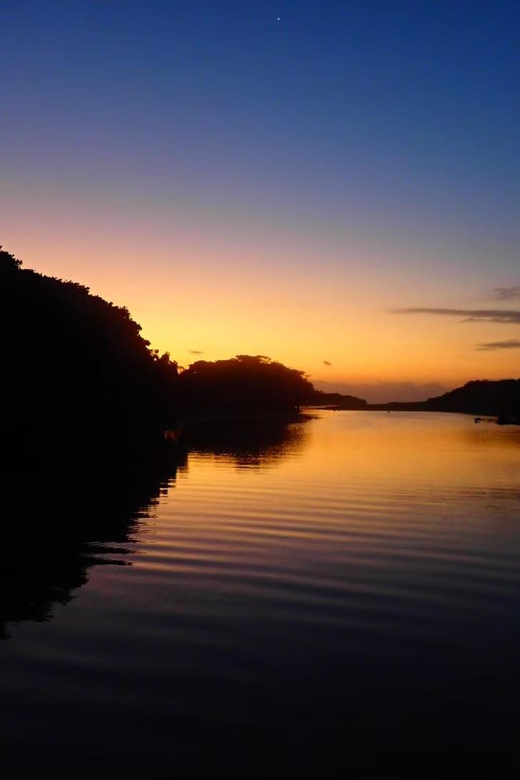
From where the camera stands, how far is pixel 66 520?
2284 cm

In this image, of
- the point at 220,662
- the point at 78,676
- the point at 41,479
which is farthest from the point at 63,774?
the point at 41,479

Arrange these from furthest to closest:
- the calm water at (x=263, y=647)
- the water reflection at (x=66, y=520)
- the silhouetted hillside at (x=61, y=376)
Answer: the silhouetted hillside at (x=61, y=376), the water reflection at (x=66, y=520), the calm water at (x=263, y=647)

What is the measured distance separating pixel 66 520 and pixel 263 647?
41.4ft

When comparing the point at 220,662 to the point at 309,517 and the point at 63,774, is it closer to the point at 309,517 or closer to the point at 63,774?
the point at 63,774

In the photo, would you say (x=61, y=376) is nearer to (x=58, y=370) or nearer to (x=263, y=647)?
(x=58, y=370)

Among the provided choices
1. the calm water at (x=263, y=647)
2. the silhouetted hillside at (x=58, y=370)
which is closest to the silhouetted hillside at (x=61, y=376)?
the silhouetted hillside at (x=58, y=370)

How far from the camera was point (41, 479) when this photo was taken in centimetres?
3275

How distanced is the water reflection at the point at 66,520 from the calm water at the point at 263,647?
0.12 m

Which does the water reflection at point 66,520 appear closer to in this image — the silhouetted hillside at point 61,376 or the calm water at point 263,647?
the calm water at point 263,647

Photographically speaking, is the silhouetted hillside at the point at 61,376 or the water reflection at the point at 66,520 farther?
the silhouetted hillside at the point at 61,376

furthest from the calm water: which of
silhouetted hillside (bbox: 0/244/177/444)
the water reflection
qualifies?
silhouetted hillside (bbox: 0/244/177/444)

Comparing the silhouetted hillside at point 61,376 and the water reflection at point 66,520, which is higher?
the silhouetted hillside at point 61,376

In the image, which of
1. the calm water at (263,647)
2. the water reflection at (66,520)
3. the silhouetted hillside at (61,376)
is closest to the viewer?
the calm water at (263,647)

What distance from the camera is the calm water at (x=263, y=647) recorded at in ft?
26.6
